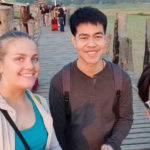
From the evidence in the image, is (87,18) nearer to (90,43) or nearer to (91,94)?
(90,43)

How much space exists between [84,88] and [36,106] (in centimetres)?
49

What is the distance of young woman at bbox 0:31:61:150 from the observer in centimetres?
Result: 155

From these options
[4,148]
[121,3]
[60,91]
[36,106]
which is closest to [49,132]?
[36,106]

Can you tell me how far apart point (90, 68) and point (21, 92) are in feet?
2.00

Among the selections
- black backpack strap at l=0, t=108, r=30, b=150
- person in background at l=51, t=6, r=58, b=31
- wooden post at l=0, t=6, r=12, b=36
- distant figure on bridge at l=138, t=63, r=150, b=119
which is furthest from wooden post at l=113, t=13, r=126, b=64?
person in background at l=51, t=6, r=58, b=31

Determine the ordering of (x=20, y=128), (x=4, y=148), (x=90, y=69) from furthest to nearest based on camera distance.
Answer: (x=90, y=69)
(x=20, y=128)
(x=4, y=148)

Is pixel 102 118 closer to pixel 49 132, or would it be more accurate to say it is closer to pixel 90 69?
pixel 90 69

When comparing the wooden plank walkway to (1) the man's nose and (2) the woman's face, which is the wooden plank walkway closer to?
(1) the man's nose

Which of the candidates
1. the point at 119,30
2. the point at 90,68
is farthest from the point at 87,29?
the point at 119,30

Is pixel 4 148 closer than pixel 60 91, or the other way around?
pixel 4 148

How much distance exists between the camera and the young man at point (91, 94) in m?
2.06

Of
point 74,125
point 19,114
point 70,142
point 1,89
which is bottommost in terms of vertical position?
point 70,142

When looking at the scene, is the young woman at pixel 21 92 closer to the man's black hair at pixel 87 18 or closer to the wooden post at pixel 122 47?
the man's black hair at pixel 87 18

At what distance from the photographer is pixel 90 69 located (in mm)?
2076
